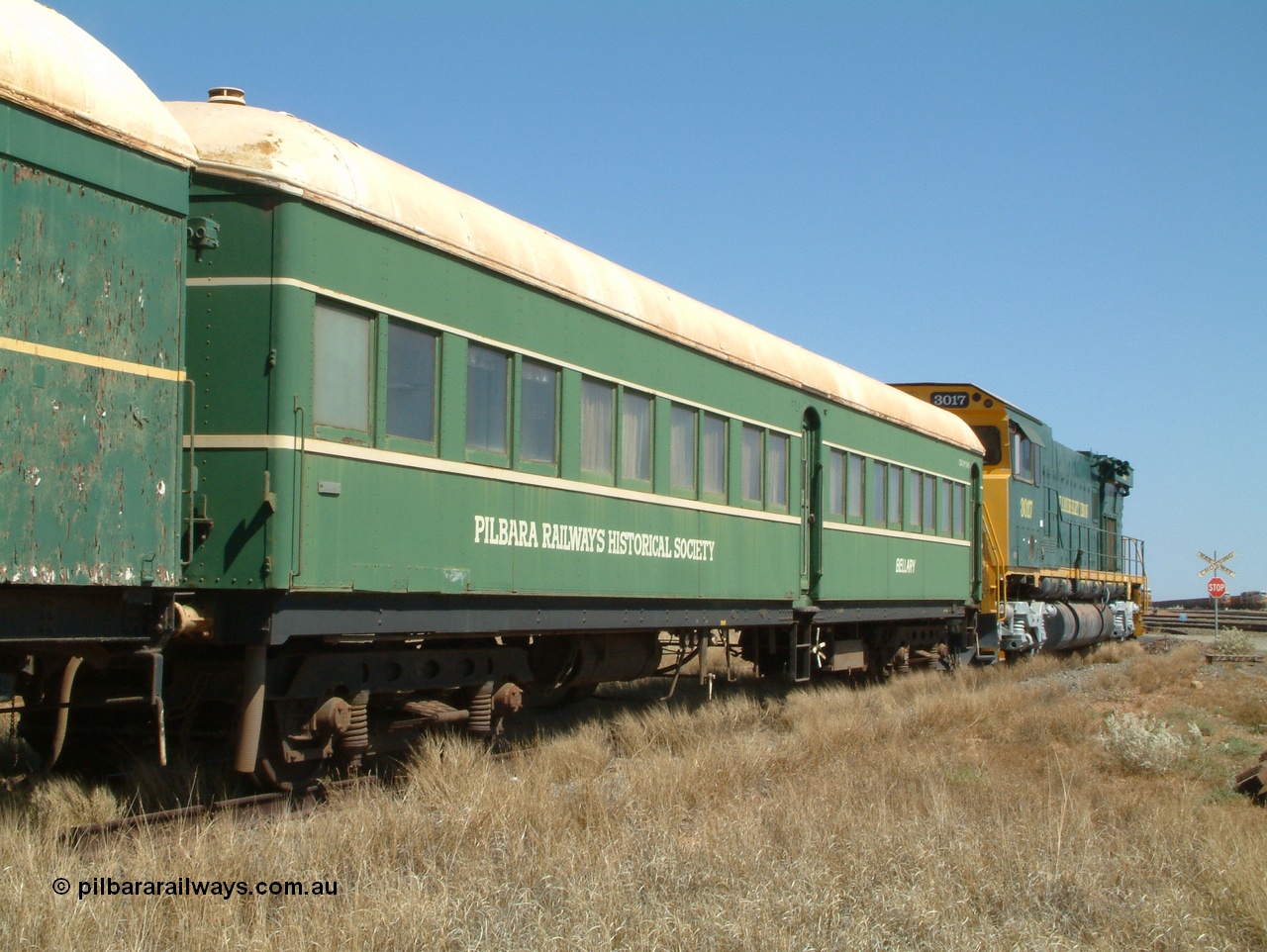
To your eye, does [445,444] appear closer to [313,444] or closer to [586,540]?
[313,444]

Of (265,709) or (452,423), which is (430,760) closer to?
(265,709)

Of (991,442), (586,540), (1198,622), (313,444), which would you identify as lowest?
(1198,622)

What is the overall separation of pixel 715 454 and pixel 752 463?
2.78 ft

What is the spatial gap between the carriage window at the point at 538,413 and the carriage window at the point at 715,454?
246cm

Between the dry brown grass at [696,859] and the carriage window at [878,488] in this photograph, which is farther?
the carriage window at [878,488]

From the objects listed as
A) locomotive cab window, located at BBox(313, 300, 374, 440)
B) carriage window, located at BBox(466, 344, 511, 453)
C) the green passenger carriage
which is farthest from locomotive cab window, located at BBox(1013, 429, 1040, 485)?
locomotive cab window, located at BBox(313, 300, 374, 440)

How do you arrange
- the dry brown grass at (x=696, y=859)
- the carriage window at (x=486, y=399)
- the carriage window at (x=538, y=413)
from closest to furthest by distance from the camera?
the dry brown grass at (x=696, y=859)
the carriage window at (x=486, y=399)
the carriage window at (x=538, y=413)

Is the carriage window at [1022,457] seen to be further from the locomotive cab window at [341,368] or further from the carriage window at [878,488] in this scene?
the locomotive cab window at [341,368]

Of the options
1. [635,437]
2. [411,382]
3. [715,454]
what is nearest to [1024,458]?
[715,454]

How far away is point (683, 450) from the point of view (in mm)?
10820

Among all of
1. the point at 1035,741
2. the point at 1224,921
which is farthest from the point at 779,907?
the point at 1035,741

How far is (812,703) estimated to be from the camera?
42.4 ft

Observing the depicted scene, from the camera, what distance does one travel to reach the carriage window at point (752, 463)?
11.9 m

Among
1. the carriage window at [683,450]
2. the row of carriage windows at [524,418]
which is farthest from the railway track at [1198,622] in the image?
the carriage window at [683,450]
